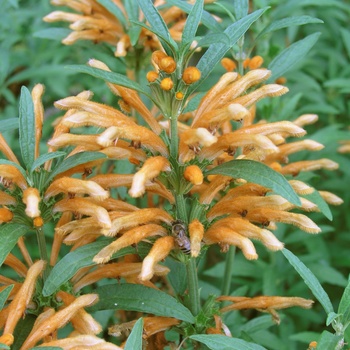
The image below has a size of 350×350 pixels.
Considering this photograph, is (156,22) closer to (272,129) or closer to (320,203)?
(272,129)

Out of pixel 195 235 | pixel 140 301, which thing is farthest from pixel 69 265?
pixel 195 235

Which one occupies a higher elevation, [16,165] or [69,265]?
[16,165]

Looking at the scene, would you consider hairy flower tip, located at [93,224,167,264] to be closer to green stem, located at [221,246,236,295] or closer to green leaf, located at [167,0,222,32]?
green stem, located at [221,246,236,295]

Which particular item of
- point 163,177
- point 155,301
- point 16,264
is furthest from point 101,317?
point 163,177

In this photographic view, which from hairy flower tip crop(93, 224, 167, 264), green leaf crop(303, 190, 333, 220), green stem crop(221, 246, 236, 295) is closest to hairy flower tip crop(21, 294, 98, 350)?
hairy flower tip crop(93, 224, 167, 264)

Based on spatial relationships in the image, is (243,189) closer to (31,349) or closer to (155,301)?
(155,301)

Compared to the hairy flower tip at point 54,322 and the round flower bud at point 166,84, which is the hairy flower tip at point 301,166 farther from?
the hairy flower tip at point 54,322
